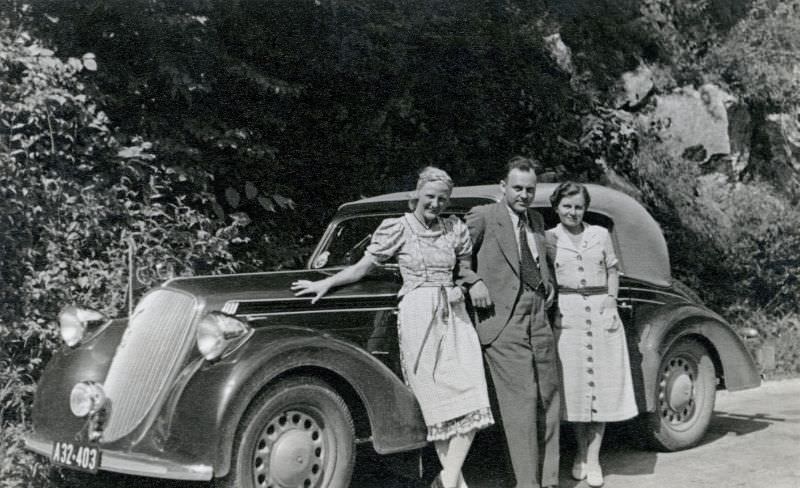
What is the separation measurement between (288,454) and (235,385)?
46cm

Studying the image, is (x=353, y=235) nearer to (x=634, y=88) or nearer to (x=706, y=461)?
(x=706, y=461)

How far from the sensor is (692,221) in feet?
37.0

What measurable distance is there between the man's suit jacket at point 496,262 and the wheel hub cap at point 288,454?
1136mm

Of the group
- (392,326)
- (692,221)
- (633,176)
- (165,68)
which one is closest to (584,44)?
(633,176)

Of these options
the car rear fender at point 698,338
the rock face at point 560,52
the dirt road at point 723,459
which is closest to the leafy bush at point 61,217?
the dirt road at point 723,459

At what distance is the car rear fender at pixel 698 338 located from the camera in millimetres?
5691

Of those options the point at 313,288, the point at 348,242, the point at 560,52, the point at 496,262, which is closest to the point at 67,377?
the point at 313,288

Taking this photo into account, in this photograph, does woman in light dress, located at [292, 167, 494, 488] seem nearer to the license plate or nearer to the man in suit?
the man in suit

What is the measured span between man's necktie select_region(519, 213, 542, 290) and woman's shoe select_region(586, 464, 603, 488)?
1.21 m

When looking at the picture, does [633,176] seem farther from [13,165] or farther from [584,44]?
[13,165]

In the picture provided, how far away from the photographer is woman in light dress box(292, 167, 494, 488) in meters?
4.59

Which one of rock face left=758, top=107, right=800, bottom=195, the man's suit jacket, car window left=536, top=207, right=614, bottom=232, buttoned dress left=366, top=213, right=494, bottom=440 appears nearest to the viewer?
buttoned dress left=366, top=213, right=494, bottom=440

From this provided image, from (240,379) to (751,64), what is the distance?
12116mm

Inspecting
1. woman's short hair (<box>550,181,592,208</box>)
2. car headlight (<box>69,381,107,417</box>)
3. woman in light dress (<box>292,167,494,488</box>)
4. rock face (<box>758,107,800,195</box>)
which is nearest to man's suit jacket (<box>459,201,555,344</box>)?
woman in light dress (<box>292,167,494,488</box>)
